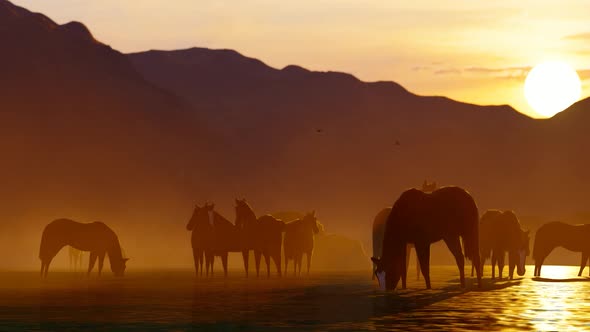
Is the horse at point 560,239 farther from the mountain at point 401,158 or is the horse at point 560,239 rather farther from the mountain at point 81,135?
the mountain at point 401,158

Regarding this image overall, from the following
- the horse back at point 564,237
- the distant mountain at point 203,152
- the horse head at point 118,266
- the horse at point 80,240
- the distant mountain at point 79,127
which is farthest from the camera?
the distant mountain at point 203,152

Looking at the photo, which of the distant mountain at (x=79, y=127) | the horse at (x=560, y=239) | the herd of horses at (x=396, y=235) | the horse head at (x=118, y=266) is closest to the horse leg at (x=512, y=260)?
the herd of horses at (x=396, y=235)

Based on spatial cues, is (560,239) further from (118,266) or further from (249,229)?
(118,266)

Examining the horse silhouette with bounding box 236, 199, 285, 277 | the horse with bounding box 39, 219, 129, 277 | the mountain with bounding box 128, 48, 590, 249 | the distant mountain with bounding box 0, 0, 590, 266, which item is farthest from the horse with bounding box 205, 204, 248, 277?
the mountain with bounding box 128, 48, 590, 249

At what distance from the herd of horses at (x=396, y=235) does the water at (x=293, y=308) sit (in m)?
1.59

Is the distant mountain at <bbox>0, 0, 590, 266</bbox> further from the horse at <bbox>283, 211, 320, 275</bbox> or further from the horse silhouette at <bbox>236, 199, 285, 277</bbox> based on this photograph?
the horse silhouette at <bbox>236, 199, 285, 277</bbox>

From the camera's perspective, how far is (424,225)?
107 feet

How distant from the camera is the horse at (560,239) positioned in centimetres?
4670

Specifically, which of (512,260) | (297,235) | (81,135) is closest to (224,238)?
(297,235)

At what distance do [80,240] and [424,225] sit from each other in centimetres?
2174

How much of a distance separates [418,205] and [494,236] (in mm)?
11738

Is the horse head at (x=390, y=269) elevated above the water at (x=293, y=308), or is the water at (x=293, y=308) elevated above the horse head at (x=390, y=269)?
the horse head at (x=390, y=269)

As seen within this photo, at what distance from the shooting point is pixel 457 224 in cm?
3272

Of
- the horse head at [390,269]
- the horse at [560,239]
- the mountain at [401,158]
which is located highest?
the mountain at [401,158]
